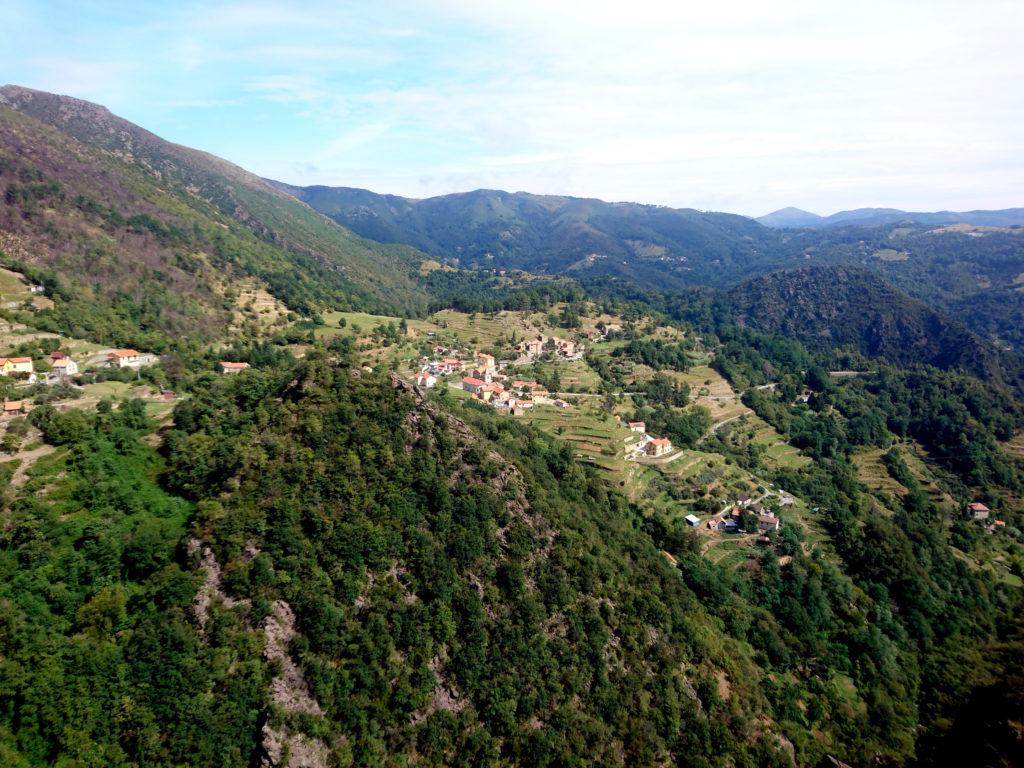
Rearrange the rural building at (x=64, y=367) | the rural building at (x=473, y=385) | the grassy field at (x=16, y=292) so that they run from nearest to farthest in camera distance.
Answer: the rural building at (x=64, y=367), the grassy field at (x=16, y=292), the rural building at (x=473, y=385)

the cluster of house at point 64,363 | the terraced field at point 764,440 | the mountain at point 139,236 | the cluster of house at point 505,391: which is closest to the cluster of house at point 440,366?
the cluster of house at point 505,391

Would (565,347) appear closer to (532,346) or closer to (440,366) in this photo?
(532,346)

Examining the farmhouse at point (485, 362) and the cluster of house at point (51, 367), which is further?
the farmhouse at point (485, 362)

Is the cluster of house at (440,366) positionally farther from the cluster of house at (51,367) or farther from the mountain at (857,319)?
the mountain at (857,319)

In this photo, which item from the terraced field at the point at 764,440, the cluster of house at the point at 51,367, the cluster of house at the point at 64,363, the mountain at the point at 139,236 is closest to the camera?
the cluster of house at the point at 51,367

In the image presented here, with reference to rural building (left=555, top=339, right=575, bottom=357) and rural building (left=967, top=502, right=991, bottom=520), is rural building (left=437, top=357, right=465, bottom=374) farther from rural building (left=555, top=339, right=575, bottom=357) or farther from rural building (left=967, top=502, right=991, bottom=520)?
rural building (left=967, top=502, right=991, bottom=520)

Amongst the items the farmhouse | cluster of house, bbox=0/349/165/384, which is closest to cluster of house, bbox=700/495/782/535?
the farmhouse

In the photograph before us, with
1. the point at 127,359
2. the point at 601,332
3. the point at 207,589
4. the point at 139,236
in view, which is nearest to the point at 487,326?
the point at 601,332
